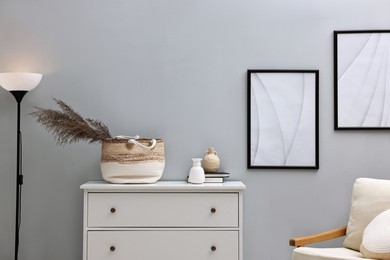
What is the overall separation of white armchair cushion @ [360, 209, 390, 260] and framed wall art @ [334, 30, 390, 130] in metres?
0.84

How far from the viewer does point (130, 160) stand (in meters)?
3.35

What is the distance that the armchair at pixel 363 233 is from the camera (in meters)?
2.78

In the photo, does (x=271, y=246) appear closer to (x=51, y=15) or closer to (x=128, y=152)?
(x=128, y=152)

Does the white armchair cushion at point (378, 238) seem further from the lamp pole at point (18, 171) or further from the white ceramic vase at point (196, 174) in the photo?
the lamp pole at point (18, 171)

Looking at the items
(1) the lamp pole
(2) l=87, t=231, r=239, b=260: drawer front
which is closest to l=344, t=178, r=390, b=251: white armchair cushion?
(2) l=87, t=231, r=239, b=260: drawer front

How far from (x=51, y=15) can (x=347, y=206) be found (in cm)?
229

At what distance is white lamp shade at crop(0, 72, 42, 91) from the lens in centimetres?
346

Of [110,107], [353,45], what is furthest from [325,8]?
[110,107]

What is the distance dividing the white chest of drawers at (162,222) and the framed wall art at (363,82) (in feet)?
3.11

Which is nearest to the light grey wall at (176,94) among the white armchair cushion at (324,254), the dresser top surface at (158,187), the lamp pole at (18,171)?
the lamp pole at (18,171)

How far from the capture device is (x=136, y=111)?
3686 mm

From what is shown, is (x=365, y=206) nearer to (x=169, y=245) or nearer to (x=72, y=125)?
(x=169, y=245)

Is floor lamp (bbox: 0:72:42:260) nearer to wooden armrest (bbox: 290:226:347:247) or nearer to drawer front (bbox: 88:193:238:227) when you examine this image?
drawer front (bbox: 88:193:238:227)

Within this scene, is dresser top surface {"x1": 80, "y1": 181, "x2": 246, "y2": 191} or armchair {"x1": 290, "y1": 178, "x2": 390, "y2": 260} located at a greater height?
dresser top surface {"x1": 80, "y1": 181, "x2": 246, "y2": 191}
